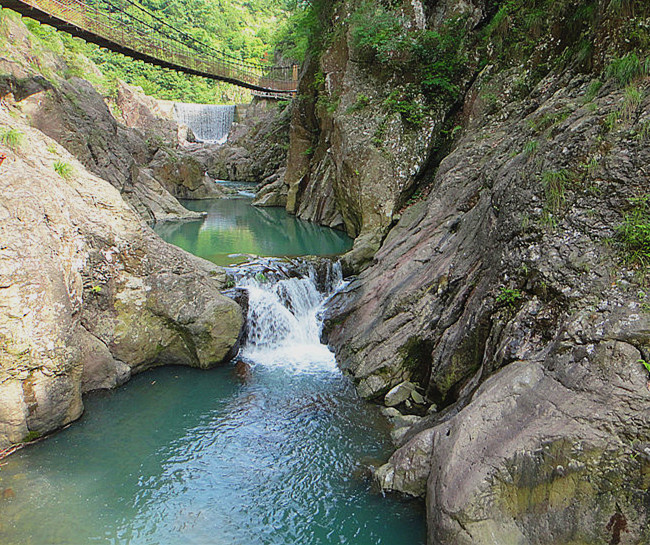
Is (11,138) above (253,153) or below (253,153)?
below

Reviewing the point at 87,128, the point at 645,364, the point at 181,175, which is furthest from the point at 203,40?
the point at 645,364

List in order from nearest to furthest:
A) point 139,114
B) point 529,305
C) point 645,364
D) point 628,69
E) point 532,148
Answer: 1. point 645,364
2. point 529,305
3. point 628,69
4. point 532,148
5. point 139,114

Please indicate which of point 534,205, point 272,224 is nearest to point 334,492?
point 534,205

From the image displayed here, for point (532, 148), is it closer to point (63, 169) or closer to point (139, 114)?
point (63, 169)

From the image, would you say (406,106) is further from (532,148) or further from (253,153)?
(253,153)

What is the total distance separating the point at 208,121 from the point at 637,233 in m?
39.9

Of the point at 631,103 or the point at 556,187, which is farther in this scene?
the point at 556,187

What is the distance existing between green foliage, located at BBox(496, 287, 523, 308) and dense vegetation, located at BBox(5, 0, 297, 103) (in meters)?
34.1

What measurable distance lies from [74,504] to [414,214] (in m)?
8.76

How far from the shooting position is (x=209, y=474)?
5.22m

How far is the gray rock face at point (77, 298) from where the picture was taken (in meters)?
5.40

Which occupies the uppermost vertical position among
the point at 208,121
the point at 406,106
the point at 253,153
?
the point at 208,121

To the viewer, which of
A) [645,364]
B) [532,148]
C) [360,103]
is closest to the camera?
[645,364]

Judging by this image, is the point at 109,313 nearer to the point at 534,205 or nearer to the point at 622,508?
the point at 534,205
